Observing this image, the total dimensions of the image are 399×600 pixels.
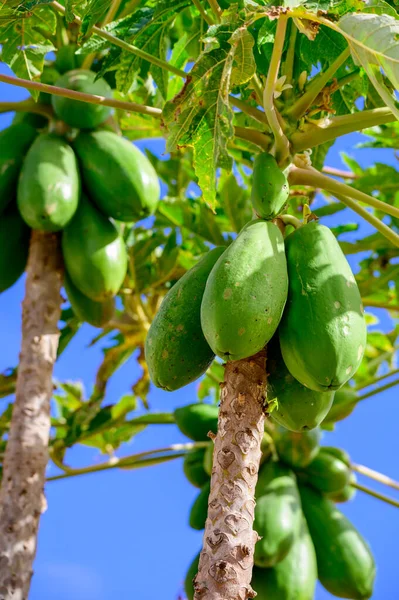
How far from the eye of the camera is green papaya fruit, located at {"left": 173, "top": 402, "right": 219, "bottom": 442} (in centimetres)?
281

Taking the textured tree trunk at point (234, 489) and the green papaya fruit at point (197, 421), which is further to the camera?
the green papaya fruit at point (197, 421)

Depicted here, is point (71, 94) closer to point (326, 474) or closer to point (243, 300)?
point (243, 300)

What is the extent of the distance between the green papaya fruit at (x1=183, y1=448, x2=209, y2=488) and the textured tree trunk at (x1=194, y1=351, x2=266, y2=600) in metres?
1.37

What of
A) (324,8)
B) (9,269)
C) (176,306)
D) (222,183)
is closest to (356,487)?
(222,183)

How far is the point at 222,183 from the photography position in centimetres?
309

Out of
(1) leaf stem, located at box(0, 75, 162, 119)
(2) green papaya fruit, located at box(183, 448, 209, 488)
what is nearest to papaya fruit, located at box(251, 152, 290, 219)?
(1) leaf stem, located at box(0, 75, 162, 119)

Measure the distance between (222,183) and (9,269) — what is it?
34.7 inches

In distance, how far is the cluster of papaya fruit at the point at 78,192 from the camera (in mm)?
2543

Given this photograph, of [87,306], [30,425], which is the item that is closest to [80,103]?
[87,306]

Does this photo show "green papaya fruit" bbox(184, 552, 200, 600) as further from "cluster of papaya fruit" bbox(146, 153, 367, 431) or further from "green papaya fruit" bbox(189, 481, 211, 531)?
"cluster of papaya fruit" bbox(146, 153, 367, 431)

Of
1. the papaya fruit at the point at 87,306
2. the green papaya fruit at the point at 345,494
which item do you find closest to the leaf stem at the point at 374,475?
the green papaya fruit at the point at 345,494

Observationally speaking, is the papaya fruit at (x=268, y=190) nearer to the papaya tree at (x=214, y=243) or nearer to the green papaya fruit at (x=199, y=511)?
the papaya tree at (x=214, y=243)

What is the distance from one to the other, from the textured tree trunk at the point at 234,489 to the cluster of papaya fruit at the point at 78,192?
3.97 ft

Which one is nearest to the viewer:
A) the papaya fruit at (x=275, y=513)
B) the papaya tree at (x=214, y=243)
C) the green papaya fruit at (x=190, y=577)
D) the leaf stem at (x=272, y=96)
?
the papaya tree at (x=214, y=243)
